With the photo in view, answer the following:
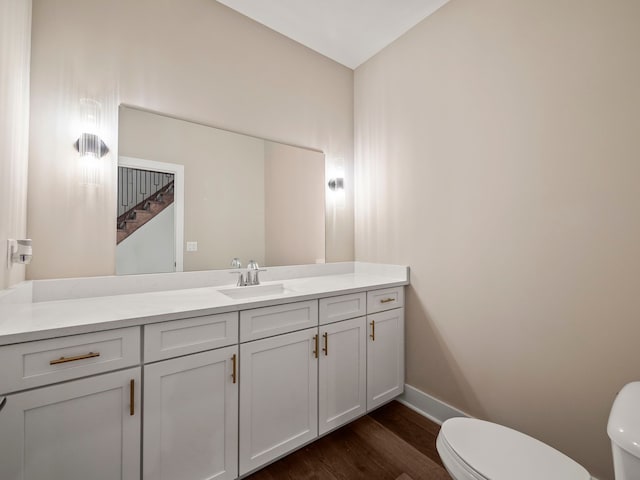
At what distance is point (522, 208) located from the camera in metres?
1.57

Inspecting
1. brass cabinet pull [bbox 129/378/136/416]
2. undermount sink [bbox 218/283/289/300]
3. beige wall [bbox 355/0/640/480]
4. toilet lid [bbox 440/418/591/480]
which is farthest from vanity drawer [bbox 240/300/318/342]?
beige wall [bbox 355/0/640/480]

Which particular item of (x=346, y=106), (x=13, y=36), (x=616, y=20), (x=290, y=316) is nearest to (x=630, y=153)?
(x=616, y=20)

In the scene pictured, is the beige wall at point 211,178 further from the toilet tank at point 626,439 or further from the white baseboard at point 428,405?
the toilet tank at point 626,439

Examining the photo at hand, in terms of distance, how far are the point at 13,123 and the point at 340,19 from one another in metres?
1.96

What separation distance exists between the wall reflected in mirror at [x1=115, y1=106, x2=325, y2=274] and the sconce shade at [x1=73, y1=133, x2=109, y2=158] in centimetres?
9

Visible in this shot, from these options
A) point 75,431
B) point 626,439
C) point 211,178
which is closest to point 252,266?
point 211,178

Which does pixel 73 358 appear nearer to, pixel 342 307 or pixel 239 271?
pixel 239 271

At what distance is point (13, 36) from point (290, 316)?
1.66 metres

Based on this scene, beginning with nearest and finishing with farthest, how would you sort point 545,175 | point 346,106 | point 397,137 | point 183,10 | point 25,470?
point 25,470 → point 545,175 → point 183,10 → point 397,137 → point 346,106

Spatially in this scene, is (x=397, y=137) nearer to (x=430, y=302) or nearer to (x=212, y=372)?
(x=430, y=302)

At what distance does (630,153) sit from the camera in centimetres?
124

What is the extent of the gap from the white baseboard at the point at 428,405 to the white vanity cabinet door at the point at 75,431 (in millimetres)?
1673

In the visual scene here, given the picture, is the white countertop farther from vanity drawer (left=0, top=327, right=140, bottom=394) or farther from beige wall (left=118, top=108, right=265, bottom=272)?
beige wall (left=118, top=108, right=265, bottom=272)

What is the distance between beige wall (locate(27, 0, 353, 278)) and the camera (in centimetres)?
143
